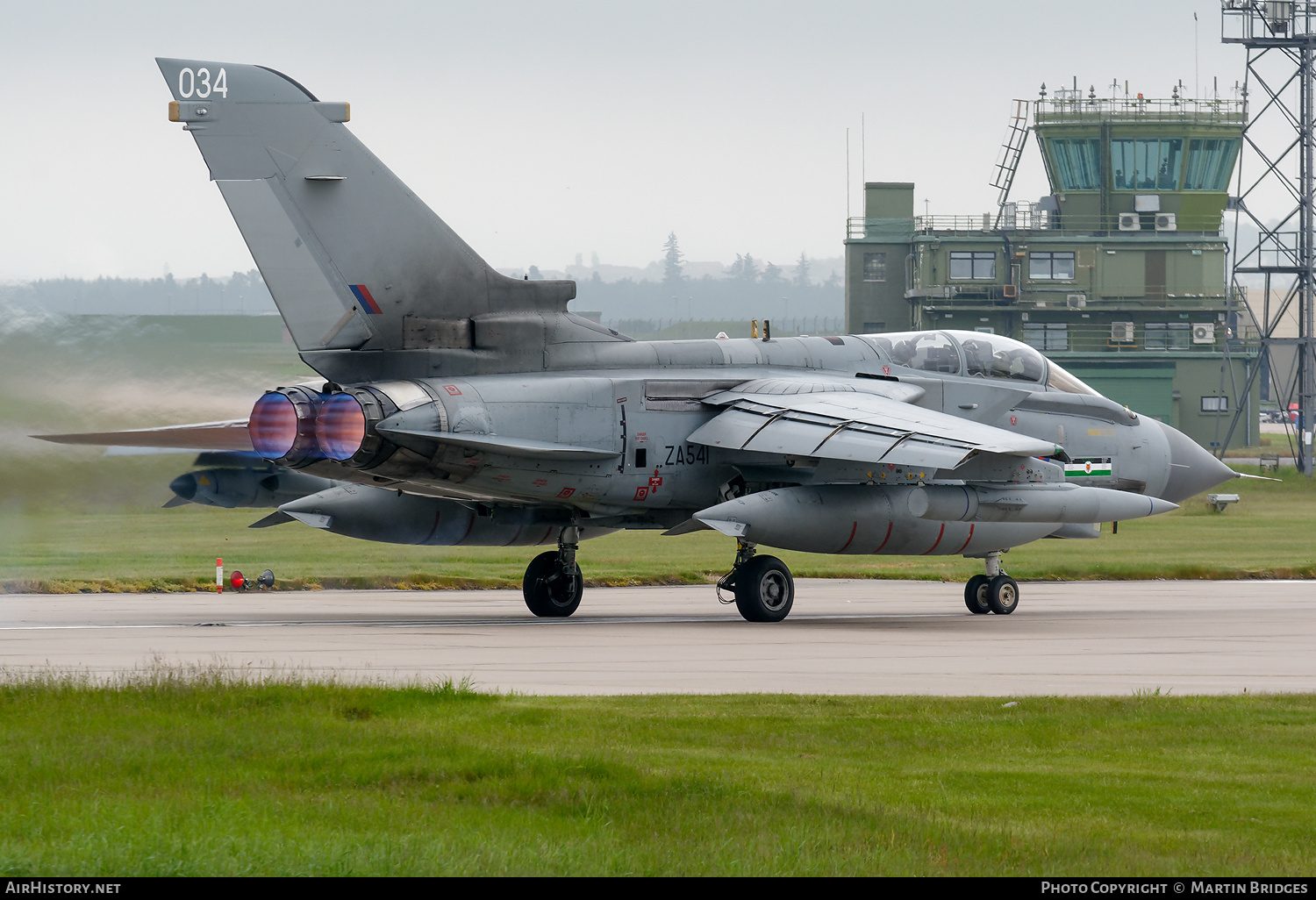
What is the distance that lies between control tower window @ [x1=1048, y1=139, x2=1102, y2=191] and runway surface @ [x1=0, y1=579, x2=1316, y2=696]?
186 feet

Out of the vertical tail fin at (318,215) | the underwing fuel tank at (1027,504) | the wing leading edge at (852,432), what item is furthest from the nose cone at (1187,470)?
the vertical tail fin at (318,215)

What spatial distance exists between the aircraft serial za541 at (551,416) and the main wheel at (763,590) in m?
0.03

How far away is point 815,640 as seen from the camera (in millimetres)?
16688

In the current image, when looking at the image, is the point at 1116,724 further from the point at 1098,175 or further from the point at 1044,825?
the point at 1098,175

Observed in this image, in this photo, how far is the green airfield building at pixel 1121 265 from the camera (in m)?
76.3

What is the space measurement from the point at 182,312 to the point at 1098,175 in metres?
65.0

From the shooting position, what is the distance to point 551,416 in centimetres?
1795

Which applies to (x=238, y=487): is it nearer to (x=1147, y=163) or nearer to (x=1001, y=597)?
(x=1001, y=597)

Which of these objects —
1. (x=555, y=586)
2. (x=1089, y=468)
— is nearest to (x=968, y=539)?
(x=1089, y=468)

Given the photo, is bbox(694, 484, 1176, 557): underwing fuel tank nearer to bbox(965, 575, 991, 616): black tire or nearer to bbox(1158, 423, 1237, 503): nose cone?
bbox(965, 575, 991, 616): black tire

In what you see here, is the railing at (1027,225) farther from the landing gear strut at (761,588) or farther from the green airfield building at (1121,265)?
the landing gear strut at (761,588)
